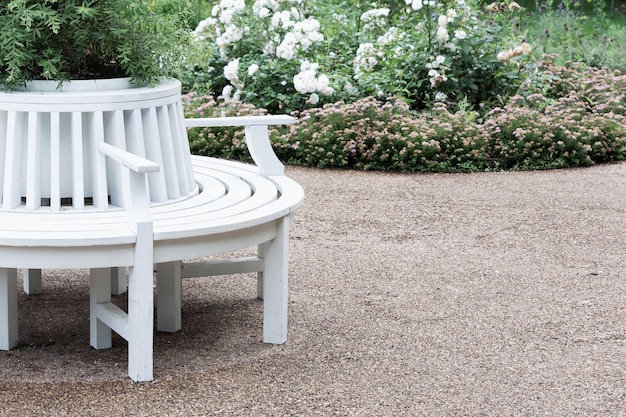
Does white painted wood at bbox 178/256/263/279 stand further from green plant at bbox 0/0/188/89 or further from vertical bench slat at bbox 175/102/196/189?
green plant at bbox 0/0/188/89

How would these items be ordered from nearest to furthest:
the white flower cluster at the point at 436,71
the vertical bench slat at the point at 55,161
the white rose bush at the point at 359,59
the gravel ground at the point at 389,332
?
the gravel ground at the point at 389,332 < the vertical bench slat at the point at 55,161 < the white flower cluster at the point at 436,71 < the white rose bush at the point at 359,59

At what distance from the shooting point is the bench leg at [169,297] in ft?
12.2

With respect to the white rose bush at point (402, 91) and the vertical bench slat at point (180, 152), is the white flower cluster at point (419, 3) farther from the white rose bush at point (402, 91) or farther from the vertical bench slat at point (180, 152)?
the vertical bench slat at point (180, 152)

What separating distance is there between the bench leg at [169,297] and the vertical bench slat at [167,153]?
0.28 meters

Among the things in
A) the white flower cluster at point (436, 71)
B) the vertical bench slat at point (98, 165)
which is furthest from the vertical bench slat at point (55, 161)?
the white flower cluster at point (436, 71)

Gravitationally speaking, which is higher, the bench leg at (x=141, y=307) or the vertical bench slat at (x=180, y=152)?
the vertical bench slat at (x=180, y=152)

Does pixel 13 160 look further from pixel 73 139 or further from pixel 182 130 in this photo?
pixel 182 130

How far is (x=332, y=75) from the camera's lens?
7875 millimetres

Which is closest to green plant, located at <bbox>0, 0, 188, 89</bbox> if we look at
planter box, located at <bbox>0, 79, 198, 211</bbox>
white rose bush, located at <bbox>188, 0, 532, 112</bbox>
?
planter box, located at <bbox>0, 79, 198, 211</bbox>

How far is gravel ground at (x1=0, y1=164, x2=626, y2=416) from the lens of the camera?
315cm

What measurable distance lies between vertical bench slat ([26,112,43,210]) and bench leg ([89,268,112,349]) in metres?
0.31

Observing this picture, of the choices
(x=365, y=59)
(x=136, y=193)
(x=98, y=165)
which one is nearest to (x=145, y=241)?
(x=136, y=193)

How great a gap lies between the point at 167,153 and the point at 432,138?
3.56 metres

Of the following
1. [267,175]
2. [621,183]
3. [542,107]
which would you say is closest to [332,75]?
[542,107]
